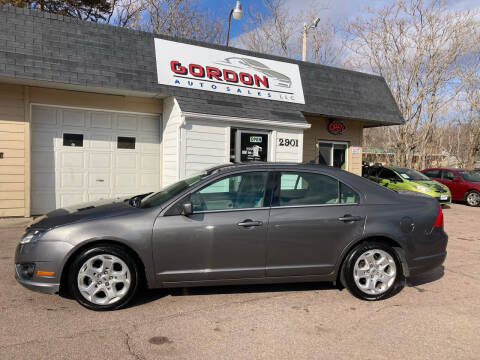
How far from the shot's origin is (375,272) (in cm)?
417

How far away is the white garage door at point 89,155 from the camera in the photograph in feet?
28.1

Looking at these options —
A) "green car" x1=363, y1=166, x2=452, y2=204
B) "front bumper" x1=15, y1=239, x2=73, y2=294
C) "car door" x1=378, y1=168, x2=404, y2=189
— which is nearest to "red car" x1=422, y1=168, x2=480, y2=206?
"green car" x1=363, y1=166, x2=452, y2=204

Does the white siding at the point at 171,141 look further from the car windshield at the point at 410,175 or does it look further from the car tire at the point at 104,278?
Answer: the car windshield at the point at 410,175

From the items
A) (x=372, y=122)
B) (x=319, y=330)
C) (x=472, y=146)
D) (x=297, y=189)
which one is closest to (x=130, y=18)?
(x=372, y=122)

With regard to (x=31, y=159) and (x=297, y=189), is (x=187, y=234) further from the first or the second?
(x=31, y=159)

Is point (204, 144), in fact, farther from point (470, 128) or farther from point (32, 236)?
point (470, 128)

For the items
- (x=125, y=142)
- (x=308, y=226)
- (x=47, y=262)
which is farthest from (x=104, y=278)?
(x=125, y=142)

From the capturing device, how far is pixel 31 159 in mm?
8422

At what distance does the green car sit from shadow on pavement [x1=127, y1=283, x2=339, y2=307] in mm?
8393

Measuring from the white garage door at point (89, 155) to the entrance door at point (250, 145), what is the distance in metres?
2.23

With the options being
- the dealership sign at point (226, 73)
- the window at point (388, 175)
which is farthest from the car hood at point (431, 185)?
the dealership sign at point (226, 73)

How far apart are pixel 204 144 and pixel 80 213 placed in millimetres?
5287

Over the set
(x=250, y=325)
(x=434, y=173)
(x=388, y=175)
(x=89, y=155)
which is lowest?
(x=250, y=325)

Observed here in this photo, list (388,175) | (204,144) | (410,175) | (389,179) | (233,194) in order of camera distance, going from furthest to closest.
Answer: (388,175) → (389,179) → (410,175) → (204,144) → (233,194)
